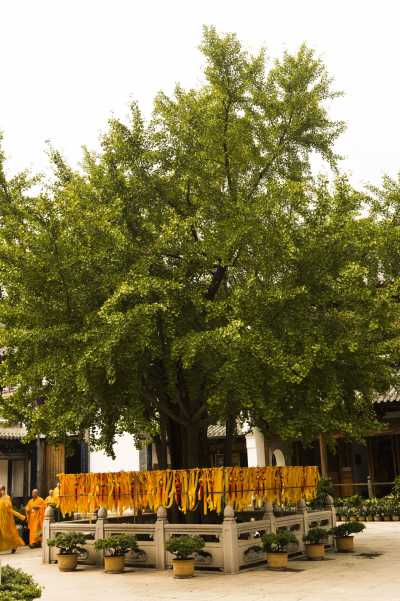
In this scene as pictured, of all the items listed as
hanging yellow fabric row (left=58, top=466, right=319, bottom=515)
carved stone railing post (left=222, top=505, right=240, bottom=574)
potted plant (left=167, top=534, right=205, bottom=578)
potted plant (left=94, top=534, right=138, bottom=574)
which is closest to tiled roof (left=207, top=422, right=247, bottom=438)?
hanging yellow fabric row (left=58, top=466, right=319, bottom=515)

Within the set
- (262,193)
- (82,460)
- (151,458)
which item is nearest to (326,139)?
(262,193)

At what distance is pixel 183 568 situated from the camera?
13406 mm

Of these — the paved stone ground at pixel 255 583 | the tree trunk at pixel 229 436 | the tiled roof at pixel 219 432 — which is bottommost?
the paved stone ground at pixel 255 583

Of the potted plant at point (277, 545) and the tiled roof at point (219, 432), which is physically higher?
the tiled roof at point (219, 432)

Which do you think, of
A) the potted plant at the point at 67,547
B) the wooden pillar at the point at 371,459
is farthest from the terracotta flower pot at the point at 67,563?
the wooden pillar at the point at 371,459

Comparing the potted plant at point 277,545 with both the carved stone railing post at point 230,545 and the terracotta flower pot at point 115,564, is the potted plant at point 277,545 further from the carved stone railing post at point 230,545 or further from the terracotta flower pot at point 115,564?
the terracotta flower pot at point 115,564

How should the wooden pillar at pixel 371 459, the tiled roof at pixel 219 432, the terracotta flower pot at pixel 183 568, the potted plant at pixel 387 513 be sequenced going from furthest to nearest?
the tiled roof at pixel 219 432, the wooden pillar at pixel 371 459, the potted plant at pixel 387 513, the terracotta flower pot at pixel 183 568

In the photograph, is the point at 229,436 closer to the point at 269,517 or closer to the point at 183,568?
the point at 269,517

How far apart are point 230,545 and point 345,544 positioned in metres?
4.30

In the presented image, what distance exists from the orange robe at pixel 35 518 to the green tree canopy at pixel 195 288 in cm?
513

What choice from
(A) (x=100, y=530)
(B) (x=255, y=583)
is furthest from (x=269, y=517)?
(A) (x=100, y=530)

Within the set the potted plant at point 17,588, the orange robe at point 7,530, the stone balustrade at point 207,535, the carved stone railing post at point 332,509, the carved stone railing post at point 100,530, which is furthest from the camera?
the carved stone railing post at point 332,509

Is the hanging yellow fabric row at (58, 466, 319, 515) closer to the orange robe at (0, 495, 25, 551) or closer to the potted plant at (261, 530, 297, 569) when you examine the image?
the potted plant at (261, 530, 297, 569)

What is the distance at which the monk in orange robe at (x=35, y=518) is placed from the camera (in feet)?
69.5
